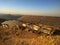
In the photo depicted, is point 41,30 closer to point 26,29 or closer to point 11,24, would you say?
point 26,29

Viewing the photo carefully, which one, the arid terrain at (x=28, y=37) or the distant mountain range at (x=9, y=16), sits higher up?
the distant mountain range at (x=9, y=16)

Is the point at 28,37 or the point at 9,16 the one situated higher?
the point at 9,16

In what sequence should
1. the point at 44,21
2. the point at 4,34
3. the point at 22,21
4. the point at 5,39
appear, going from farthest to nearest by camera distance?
1. the point at 22,21
2. the point at 44,21
3. the point at 4,34
4. the point at 5,39

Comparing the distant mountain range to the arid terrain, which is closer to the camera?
the arid terrain

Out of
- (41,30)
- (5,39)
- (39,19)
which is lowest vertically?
(5,39)

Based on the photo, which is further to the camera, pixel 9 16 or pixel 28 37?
pixel 9 16

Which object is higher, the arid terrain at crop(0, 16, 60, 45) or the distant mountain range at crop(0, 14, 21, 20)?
the distant mountain range at crop(0, 14, 21, 20)

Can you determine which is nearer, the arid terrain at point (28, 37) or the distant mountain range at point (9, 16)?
the arid terrain at point (28, 37)

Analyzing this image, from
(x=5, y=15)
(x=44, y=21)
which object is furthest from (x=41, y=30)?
(x=5, y=15)
